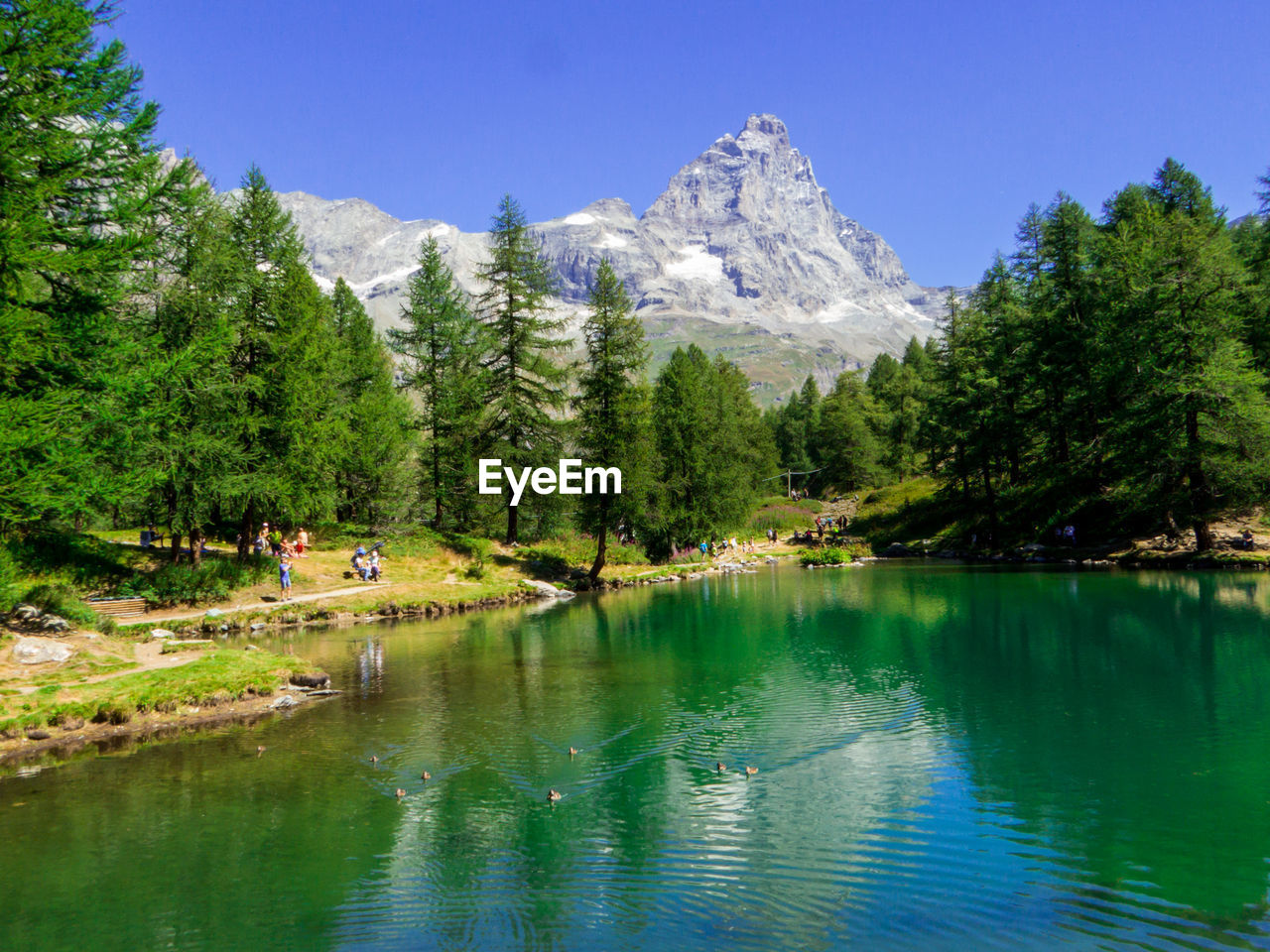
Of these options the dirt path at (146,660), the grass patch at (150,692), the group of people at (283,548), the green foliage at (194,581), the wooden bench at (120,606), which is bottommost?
the grass patch at (150,692)

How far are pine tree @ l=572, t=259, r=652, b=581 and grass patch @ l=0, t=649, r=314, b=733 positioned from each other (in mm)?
26460

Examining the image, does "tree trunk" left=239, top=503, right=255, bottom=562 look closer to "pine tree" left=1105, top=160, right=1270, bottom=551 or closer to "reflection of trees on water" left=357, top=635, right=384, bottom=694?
"reflection of trees on water" left=357, top=635, right=384, bottom=694

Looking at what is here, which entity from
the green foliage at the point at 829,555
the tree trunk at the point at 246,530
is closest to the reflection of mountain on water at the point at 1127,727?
the tree trunk at the point at 246,530

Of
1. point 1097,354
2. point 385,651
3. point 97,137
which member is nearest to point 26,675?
point 385,651

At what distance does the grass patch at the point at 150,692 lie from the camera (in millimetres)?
15688

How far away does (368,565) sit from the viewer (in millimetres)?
39094

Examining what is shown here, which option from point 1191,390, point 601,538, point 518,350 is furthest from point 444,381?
point 1191,390

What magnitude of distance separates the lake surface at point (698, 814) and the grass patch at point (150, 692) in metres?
1.98

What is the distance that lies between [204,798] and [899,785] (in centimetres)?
1124

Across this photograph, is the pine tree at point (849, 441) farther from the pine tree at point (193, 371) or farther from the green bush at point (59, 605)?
the green bush at point (59, 605)

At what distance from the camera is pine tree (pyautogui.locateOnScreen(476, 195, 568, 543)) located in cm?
4816

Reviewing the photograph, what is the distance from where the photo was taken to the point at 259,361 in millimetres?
35281

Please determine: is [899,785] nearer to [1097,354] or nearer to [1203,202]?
[1097,354]

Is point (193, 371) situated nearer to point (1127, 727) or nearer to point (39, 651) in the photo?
point (39, 651)
